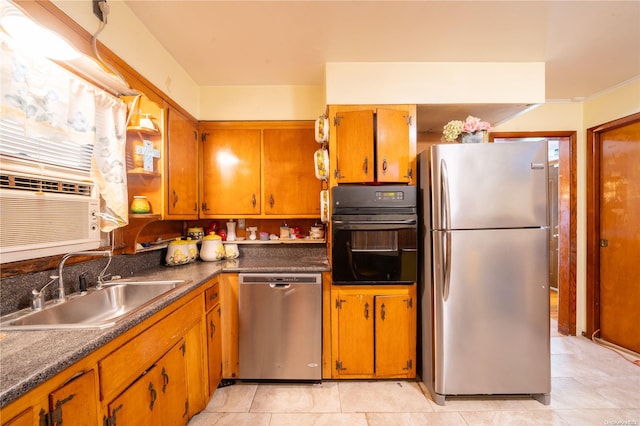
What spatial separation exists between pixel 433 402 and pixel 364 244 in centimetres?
120

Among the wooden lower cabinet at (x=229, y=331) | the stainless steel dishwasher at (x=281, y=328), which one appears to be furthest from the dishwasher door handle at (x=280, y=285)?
the wooden lower cabinet at (x=229, y=331)

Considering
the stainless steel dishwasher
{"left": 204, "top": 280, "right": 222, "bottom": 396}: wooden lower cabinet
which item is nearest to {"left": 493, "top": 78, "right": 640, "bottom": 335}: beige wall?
the stainless steel dishwasher

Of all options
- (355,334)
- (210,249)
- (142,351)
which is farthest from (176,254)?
(355,334)

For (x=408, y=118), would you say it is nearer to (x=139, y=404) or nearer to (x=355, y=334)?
(x=355, y=334)

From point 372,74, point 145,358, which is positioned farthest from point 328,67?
point 145,358

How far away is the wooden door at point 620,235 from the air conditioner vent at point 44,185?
4140mm

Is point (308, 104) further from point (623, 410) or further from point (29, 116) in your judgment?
point (623, 410)

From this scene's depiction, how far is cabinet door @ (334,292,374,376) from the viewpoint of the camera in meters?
2.06

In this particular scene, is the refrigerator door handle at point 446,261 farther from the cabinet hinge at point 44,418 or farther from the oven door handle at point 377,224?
the cabinet hinge at point 44,418

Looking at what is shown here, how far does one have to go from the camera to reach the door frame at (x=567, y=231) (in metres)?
2.84

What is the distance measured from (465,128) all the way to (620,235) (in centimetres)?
207

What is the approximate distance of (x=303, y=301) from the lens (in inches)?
80.5

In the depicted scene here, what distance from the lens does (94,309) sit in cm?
147

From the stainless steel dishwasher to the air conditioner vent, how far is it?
118 centimetres
